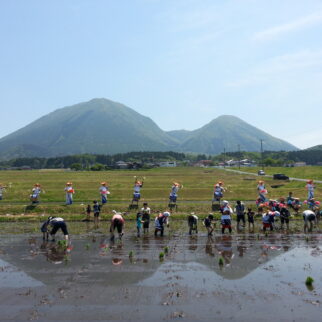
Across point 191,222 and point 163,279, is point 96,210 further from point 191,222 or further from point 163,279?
point 163,279

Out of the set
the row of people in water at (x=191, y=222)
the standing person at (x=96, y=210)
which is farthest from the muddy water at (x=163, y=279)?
the standing person at (x=96, y=210)

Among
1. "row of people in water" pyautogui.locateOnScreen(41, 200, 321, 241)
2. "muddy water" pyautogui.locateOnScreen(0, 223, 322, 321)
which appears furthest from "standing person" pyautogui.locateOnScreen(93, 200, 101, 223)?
"muddy water" pyautogui.locateOnScreen(0, 223, 322, 321)

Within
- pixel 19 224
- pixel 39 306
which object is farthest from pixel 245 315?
pixel 19 224

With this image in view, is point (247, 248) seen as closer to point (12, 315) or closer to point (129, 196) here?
point (12, 315)

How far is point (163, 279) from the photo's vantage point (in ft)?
46.1

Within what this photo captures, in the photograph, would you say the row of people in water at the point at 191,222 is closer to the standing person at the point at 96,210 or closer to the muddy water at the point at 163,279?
the muddy water at the point at 163,279

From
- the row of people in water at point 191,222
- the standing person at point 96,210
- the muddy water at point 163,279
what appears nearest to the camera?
the muddy water at point 163,279

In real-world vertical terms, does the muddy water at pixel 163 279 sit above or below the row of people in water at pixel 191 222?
below

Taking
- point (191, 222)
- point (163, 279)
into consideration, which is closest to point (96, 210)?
point (191, 222)

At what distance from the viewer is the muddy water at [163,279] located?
11.0 meters

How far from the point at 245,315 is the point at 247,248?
28.9ft

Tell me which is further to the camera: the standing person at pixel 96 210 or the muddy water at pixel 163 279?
the standing person at pixel 96 210

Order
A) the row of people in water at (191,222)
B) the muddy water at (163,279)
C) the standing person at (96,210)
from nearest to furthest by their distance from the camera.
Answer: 1. the muddy water at (163,279)
2. the row of people in water at (191,222)
3. the standing person at (96,210)

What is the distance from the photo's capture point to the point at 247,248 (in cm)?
1922
